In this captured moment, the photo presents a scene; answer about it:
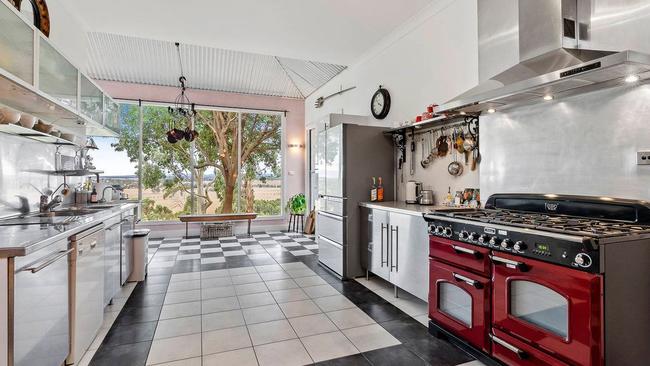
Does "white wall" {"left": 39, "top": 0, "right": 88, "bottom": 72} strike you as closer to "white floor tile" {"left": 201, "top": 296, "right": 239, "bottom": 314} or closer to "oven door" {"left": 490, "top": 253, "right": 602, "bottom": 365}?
"white floor tile" {"left": 201, "top": 296, "right": 239, "bottom": 314}

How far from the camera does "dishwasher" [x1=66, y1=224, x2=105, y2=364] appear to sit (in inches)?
81.9

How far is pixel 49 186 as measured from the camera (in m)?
3.29

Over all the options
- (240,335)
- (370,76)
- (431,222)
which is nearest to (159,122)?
(370,76)

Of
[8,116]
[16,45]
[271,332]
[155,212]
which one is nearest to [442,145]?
[271,332]

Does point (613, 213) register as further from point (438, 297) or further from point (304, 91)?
point (304, 91)

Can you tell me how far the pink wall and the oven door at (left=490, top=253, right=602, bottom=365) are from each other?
612 centimetres

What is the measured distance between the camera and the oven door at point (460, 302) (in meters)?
2.14

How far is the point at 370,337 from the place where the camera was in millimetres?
2570

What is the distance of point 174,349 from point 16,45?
7.34ft

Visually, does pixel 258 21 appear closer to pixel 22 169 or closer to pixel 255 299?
pixel 22 169

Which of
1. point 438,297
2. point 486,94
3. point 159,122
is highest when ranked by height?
point 159,122

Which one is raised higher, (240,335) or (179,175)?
(179,175)

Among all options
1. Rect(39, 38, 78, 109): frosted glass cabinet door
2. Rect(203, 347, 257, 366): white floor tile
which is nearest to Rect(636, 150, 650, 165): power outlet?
Rect(203, 347, 257, 366): white floor tile

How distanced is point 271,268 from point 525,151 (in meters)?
3.27
